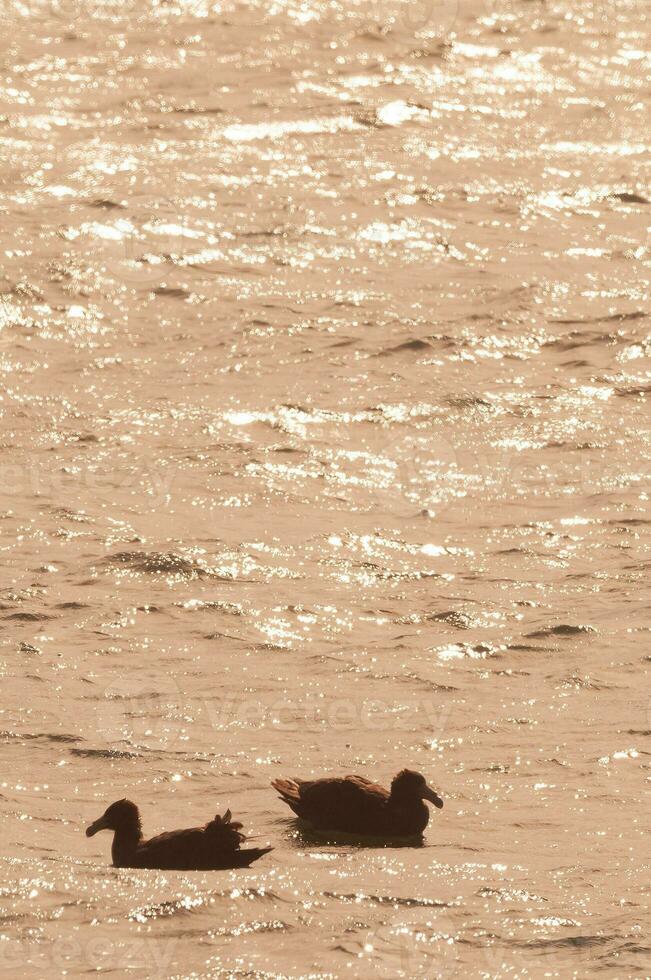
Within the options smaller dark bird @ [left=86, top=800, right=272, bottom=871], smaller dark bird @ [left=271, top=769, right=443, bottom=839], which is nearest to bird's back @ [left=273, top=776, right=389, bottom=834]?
smaller dark bird @ [left=271, top=769, right=443, bottom=839]

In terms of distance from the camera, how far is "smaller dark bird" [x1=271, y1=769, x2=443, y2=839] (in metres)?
10.1

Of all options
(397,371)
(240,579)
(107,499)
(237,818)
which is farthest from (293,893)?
(397,371)

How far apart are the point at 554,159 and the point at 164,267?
6.33 m

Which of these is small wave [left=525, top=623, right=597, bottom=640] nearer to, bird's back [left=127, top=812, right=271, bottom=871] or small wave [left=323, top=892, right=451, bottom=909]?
bird's back [left=127, top=812, right=271, bottom=871]

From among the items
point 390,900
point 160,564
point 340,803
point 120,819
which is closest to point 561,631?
point 160,564

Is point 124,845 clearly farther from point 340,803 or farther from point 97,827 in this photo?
point 340,803

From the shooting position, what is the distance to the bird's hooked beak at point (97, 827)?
384 inches

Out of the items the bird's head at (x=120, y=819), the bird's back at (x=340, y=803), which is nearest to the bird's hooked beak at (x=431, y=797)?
the bird's back at (x=340, y=803)

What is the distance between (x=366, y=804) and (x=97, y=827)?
1.35m

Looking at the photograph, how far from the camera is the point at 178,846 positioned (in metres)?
9.54

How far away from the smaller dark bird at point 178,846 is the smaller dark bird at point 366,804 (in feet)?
1.54

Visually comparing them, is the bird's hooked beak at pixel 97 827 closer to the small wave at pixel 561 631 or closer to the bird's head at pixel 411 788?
the bird's head at pixel 411 788

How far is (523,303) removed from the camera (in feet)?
68.2

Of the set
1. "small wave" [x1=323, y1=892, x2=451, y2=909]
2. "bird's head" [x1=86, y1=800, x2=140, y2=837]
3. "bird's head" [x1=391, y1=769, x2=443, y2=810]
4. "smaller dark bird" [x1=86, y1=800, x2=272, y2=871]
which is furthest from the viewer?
"bird's head" [x1=391, y1=769, x2=443, y2=810]
